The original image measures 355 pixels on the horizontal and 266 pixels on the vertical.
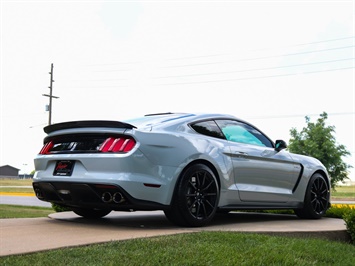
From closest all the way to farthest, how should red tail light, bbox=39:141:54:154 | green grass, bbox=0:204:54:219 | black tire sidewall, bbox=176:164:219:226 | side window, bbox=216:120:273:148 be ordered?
1. black tire sidewall, bbox=176:164:219:226
2. red tail light, bbox=39:141:54:154
3. side window, bbox=216:120:273:148
4. green grass, bbox=0:204:54:219

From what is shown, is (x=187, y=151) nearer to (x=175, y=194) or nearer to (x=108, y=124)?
(x=175, y=194)

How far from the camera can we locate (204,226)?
5.34 metres

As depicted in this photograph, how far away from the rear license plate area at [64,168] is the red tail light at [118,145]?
0.45 metres

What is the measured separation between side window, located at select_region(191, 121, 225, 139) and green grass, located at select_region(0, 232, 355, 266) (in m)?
1.48

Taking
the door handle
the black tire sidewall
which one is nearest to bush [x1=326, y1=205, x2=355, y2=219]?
the door handle

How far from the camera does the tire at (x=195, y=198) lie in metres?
5.02

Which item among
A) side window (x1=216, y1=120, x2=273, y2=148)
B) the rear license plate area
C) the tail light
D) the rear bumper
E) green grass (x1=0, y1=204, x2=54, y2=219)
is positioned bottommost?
green grass (x1=0, y1=204, x2=54, y2=219)

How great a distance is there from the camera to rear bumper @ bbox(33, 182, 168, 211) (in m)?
4.80

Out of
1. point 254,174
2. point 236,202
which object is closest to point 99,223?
point 236,202

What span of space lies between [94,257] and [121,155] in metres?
1.43

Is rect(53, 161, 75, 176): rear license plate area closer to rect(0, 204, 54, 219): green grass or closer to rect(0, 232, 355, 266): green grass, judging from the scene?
rect(0, 232, 355, 266): green grass

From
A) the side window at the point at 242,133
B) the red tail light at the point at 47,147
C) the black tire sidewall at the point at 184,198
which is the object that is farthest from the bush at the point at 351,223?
the red tail light at the point at 47,147

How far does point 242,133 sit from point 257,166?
1.71 ft

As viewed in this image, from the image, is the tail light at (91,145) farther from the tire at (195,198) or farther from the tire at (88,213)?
the tire at (88,213)
